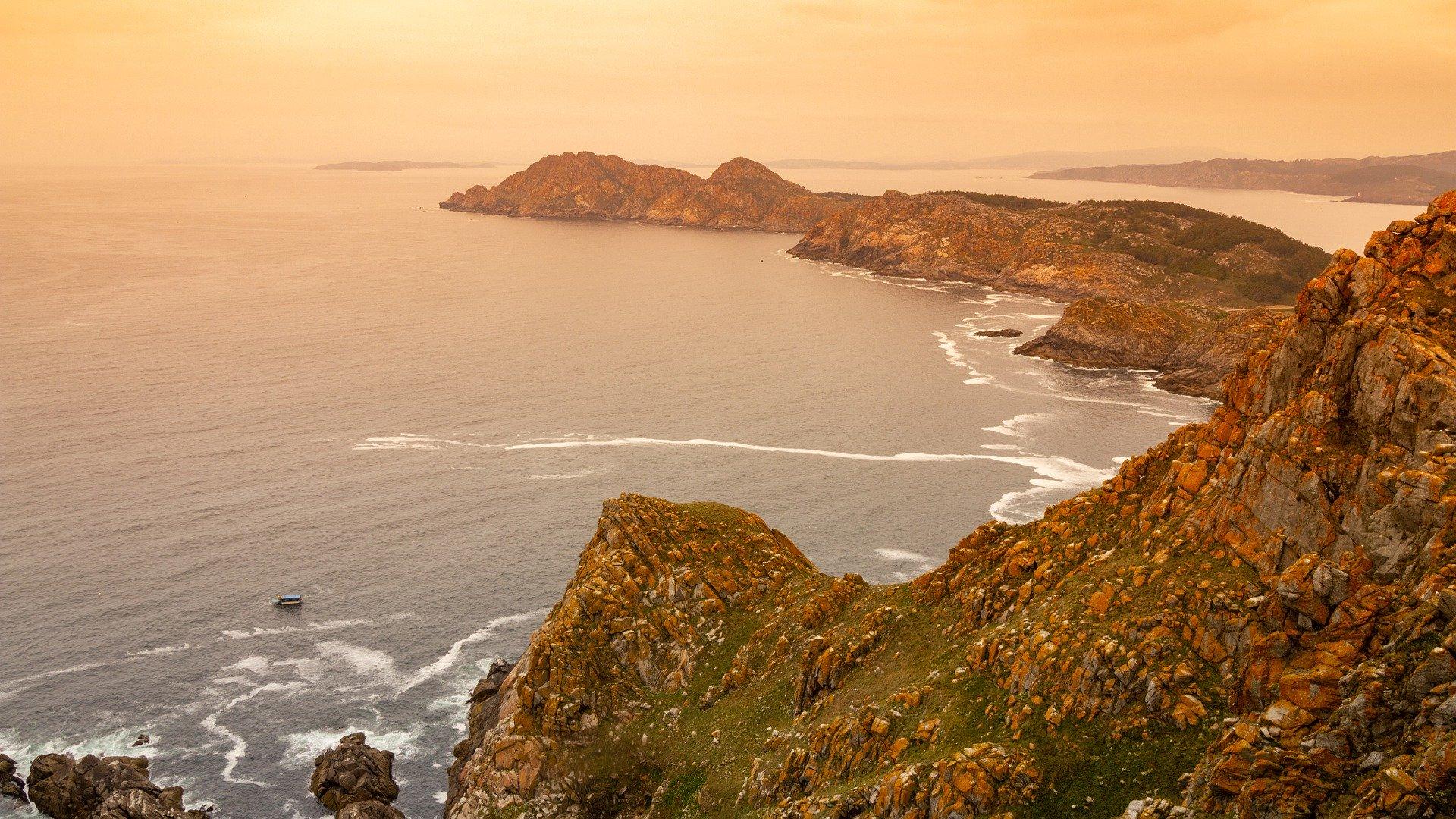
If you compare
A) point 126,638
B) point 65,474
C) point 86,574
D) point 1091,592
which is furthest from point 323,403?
point 1091,592

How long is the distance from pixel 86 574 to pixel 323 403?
186 feet

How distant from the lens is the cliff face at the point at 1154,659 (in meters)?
A: 23.0

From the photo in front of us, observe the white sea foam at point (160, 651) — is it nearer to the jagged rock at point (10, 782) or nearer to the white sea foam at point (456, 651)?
the jagged rock at point (10, 782)

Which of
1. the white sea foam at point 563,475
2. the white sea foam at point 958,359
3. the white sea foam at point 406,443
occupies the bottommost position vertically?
the white sea foam at point 563,475

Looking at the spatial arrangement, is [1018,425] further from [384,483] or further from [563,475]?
[384,483]

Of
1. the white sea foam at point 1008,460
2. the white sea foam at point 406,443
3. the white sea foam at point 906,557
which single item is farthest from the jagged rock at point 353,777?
the white sea foam at point 406,443

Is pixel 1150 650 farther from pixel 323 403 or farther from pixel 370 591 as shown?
pixel 323 403

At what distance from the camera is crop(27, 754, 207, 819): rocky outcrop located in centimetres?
5225

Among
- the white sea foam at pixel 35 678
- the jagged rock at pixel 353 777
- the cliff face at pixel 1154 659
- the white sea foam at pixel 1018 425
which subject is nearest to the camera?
the cliff face at pixel 1154 659

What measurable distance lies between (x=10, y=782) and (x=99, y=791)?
21.3 ft

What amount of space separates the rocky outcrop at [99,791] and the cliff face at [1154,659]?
16.7 metres

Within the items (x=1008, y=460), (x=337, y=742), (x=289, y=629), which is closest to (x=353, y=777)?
(x=337, y=742)

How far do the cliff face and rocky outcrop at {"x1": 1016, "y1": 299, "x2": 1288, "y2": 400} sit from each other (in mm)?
126158

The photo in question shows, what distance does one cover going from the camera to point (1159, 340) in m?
173
